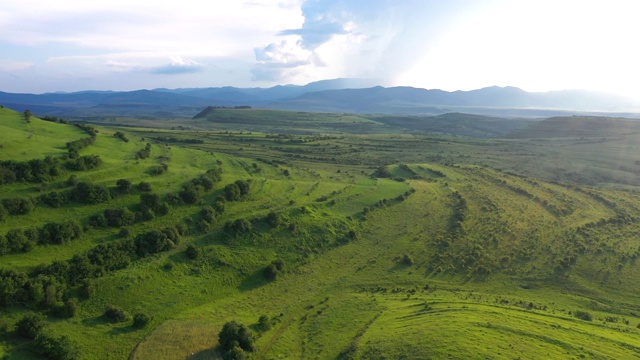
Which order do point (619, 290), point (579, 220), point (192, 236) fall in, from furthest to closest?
point (579, 220), point (192, 236), point (619, 290)

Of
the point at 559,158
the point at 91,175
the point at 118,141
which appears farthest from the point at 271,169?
the point at 559,158

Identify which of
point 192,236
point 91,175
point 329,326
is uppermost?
point 91,175

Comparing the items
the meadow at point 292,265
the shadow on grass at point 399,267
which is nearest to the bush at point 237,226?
the meadow at point 292,265

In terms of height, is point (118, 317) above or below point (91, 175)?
below

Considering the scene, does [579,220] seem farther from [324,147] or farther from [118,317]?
[324,147]

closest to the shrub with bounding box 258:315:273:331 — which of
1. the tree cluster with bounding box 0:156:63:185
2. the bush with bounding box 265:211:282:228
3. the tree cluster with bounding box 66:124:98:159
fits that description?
the bush with bounding box 265:211:282:228

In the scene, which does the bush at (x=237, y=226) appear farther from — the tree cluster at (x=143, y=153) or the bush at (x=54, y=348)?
the tree cluster at (x=143, y=153)

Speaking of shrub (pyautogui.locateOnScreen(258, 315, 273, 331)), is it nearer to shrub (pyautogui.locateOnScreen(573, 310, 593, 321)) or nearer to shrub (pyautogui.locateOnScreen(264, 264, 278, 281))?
shrub (pyautogui.locateOnScreen(264, 264, 278, 281))
